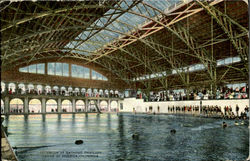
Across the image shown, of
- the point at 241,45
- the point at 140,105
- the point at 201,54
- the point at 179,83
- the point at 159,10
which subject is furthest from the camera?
the point at 140,105

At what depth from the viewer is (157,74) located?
4966cm

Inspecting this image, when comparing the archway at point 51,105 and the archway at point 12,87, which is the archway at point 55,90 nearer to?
the archway at point 51,105

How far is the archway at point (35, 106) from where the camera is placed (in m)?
44.2

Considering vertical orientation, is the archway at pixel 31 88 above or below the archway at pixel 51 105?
above

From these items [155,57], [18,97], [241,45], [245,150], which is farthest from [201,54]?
[18,97]

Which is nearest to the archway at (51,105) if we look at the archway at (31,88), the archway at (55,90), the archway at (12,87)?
the archway at (55,90)

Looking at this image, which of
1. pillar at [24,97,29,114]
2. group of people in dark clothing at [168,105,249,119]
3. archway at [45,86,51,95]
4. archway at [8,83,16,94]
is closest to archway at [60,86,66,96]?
archway at [45,86,51,95]

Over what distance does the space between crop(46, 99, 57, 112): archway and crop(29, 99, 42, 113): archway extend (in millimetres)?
1811

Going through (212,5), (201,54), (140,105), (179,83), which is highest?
(212,5)

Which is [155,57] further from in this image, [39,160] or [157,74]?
[39,160]

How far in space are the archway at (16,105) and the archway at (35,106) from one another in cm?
200

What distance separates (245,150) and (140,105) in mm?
40710

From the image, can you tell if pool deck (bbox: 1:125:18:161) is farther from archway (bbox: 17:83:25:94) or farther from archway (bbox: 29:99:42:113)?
archway (bbox: 29:99:42:113)

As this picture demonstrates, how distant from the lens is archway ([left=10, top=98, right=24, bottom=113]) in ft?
135
